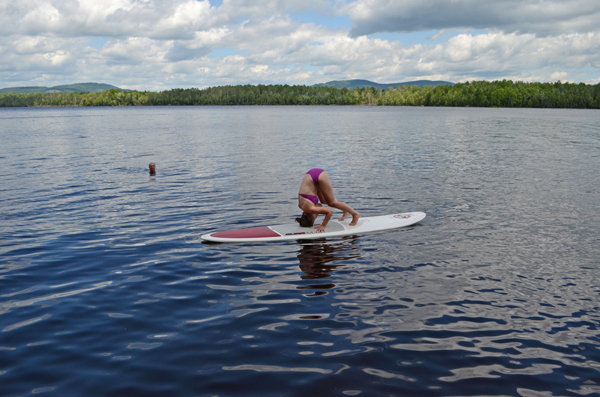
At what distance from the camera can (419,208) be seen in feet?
61.5

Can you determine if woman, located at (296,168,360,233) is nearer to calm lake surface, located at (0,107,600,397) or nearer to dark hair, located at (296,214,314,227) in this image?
dark hair, located at (296,214,314,227)

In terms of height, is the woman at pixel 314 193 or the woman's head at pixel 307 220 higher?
the woman at pixel 314 193

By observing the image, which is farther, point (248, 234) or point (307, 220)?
point (307, 220)

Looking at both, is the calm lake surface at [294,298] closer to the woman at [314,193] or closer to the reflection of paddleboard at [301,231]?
the reflection of paddleboard at [301,231]

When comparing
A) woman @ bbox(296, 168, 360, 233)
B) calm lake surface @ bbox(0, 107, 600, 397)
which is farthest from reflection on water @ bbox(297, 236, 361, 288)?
woman @ bbox(296, 168, 360, 233)

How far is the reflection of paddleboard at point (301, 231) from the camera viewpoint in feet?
45.1

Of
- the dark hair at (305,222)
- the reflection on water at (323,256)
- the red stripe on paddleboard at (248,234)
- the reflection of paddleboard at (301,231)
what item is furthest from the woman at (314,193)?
the red stripe on paddleboard at (248,234)

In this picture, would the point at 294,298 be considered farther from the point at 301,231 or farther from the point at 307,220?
the point at 307,220

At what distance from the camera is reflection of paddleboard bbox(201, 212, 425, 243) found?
1374 cm

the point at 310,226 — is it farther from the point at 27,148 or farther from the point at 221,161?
the point at 27,148

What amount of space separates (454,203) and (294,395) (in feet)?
50.4

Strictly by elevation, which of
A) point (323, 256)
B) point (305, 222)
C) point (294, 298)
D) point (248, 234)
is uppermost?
point (305, 222)

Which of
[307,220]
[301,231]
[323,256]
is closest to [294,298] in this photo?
[323,256]

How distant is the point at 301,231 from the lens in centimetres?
1425
